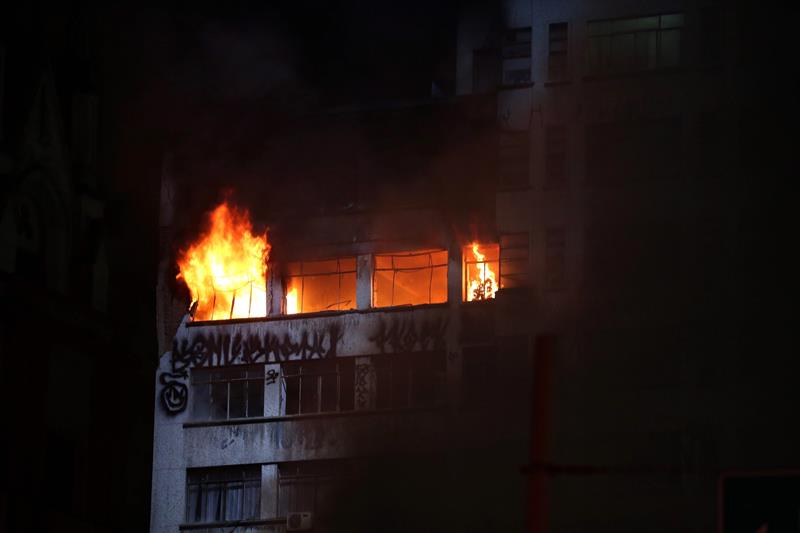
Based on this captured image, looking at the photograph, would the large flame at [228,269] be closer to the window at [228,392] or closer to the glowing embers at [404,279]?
the window at [228,392]

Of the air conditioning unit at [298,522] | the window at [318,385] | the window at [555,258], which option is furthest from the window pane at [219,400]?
the window at [555,258]

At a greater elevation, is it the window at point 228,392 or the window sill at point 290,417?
the window at point 228,392

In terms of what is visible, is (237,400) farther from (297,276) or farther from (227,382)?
(297,276)

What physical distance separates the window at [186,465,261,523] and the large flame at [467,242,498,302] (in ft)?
23.4

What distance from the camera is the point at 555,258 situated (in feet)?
129

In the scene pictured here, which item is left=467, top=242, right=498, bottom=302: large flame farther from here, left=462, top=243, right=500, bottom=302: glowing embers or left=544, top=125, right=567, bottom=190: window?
left=544, top=125, right=567, bottom=190: window

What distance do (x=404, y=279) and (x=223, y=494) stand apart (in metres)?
7.34

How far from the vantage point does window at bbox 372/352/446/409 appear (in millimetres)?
40875

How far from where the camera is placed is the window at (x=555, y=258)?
3894 cm

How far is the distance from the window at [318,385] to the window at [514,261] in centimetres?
490

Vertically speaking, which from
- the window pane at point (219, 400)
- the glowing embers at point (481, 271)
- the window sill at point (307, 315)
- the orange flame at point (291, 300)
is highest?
the glowing embers at point (481, 271)

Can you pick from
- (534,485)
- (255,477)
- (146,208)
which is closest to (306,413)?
(255,477)

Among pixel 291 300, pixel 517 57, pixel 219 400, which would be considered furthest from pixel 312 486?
pixel 517 57

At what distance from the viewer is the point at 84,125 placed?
68.9ft
